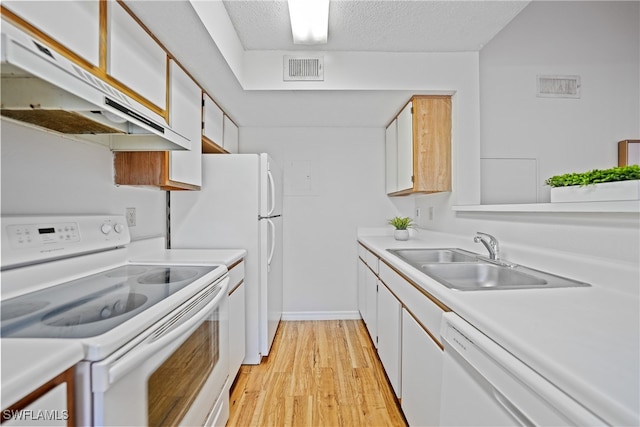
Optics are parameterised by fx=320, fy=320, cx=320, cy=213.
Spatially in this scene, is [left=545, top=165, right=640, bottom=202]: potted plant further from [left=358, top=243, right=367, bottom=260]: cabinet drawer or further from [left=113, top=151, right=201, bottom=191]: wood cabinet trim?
[left=113, top=151, right=201, bottom=191]: wood cabinet trim

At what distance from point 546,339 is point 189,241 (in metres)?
2.16

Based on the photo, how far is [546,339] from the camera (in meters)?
0.72

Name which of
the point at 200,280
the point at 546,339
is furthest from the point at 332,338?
the point at 546,339

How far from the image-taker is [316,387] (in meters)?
2.08

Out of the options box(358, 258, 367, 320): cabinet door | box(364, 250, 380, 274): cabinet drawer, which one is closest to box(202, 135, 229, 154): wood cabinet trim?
box(364, 250, 380, 274): cabinet drawer

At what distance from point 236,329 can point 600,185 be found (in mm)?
1963

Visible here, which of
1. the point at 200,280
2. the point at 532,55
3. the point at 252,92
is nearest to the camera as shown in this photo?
the point at 200,280

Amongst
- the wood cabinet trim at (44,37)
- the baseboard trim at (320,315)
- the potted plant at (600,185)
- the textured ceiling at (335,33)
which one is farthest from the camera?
the baseboard trim at (320,315)

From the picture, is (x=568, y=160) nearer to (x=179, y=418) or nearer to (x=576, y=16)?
(x=576, y=16)

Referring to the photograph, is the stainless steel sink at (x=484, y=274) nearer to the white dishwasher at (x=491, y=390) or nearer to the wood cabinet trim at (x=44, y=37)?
the white dishwasher at (x=491, y=390)

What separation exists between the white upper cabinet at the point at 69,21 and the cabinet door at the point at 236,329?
4.53 ft

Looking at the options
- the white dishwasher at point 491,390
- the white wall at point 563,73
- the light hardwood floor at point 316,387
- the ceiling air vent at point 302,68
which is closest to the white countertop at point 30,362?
the white dishwasher at point 491,390

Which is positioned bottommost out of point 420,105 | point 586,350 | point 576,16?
point 586,350

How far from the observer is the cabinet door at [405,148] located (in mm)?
2539
